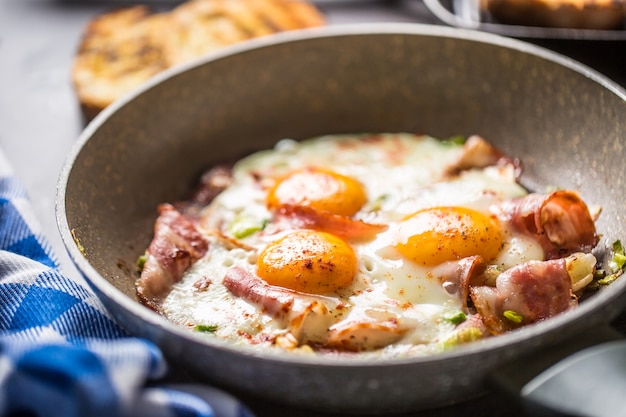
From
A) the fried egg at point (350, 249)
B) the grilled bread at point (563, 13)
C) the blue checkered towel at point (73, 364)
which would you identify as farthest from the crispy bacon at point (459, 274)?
the grilled bread at point (563, 13)

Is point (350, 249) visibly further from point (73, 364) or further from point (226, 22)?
point (226, 22)

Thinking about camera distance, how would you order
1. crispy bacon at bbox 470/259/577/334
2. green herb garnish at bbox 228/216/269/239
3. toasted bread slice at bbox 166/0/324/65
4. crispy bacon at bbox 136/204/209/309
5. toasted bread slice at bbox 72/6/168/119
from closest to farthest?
crispy bacon at bbox 470/259/577/334 → crispy bacon at bbox 136/204/209/309 → green herb garnish at bbox 228/216/269/239 → toasted bread slice at bbox 72/6/168/119 → toasted bread slice at bbox 166/0/324/65

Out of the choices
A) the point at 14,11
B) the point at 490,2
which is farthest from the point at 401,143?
the point at 14,11

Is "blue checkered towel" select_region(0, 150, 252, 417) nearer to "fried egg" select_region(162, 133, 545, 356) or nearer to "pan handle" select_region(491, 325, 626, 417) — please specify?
"fried egg" select_region(162, 133, 545, 356)

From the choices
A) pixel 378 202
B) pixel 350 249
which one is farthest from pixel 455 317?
pixel 378 202

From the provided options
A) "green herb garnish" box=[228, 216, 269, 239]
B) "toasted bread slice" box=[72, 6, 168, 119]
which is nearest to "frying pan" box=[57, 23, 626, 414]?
"green herb garnish" box=[228, 216, 269, 239]

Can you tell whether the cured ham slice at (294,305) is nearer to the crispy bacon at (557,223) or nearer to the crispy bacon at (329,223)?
the crispy bacon at (329,223)

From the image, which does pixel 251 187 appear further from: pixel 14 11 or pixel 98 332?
pixel 14 11

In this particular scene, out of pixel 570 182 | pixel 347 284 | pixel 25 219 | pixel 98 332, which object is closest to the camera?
pixel 98 332
